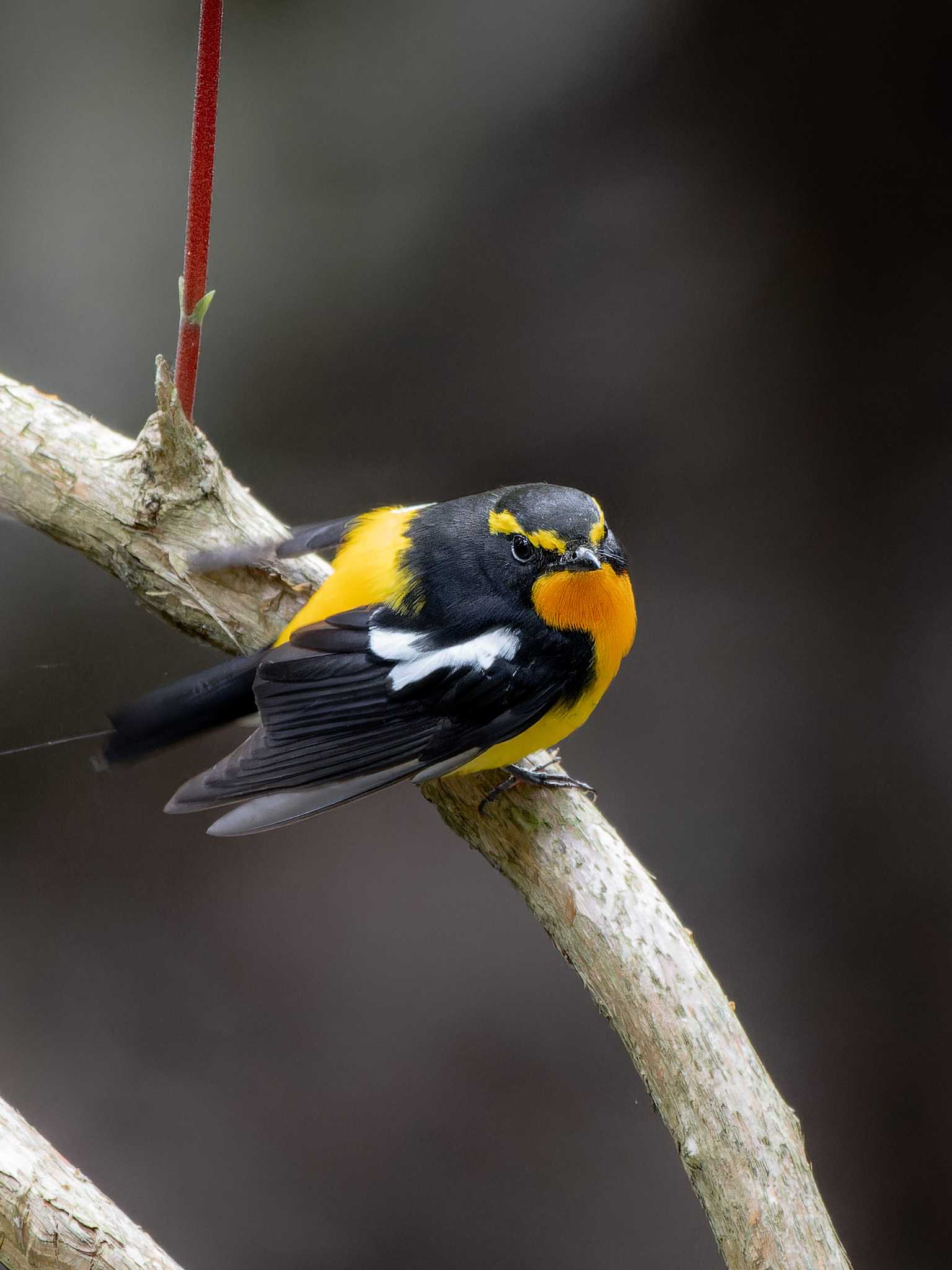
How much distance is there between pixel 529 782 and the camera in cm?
148

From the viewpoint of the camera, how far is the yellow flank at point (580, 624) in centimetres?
134

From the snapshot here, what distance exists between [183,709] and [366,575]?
0.85ft

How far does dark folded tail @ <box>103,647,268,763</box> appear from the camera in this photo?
1353 millimetres

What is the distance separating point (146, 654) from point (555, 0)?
1393 mm

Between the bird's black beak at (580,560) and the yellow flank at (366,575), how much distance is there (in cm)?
20

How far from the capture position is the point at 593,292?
7.75ft

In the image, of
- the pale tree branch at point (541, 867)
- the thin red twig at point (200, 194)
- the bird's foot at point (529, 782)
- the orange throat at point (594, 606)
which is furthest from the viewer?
the bird's foot at point (529, 782)

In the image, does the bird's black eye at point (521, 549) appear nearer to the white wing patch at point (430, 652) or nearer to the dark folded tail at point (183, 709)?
the white wing patch at point (430, 652)

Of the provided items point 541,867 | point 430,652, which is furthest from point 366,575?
point 541,867

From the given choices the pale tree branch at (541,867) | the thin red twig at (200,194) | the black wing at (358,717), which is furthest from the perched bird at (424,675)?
the thin red twig at (200,194)

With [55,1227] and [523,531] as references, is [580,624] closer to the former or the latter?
[523,531]

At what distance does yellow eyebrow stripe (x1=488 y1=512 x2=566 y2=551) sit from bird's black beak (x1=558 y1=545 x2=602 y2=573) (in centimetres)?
1

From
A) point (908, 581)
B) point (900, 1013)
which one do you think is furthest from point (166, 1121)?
point (908, 581)

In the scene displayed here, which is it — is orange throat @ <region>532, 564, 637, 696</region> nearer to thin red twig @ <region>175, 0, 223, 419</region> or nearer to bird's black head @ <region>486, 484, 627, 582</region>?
bird's black head @ <region>486, 484, 627, 582</region>
